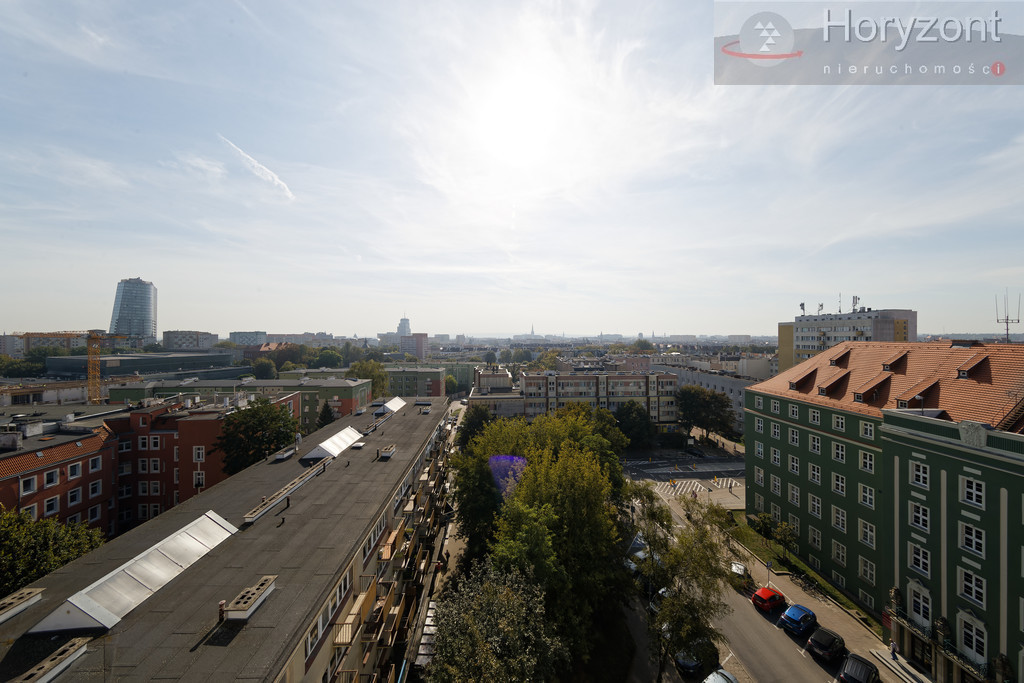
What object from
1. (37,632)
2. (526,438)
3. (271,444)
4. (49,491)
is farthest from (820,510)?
(49,491)

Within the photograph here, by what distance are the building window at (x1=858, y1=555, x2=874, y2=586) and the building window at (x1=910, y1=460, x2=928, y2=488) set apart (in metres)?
6.43

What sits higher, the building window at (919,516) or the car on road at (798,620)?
the building window at (919,516)

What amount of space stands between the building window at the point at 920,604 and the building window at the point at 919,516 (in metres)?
2.62

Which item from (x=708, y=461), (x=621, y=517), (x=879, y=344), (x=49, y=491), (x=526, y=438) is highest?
(x=879, y=344)

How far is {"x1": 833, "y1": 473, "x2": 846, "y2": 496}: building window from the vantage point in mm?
25516

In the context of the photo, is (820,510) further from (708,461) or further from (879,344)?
(708,461)

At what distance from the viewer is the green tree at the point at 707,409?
60.8 meters

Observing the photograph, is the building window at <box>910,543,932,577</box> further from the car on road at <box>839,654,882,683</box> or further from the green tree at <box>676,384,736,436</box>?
the green tree at <box>676,384,736,436</box>

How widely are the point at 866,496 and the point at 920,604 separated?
219 inches

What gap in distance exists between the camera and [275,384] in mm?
60594

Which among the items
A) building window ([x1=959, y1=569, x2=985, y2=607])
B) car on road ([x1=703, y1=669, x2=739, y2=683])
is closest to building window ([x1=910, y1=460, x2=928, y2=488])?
building window ([x1=959, y1=569, x2=985, y2=607])

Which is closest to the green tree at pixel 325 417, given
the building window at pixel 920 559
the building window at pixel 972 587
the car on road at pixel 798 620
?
the car on road at pixel 798 620

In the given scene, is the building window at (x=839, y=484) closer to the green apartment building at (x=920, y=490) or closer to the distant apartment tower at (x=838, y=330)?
the green apartment building at (x=920, y=490)

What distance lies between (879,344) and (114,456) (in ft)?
174
